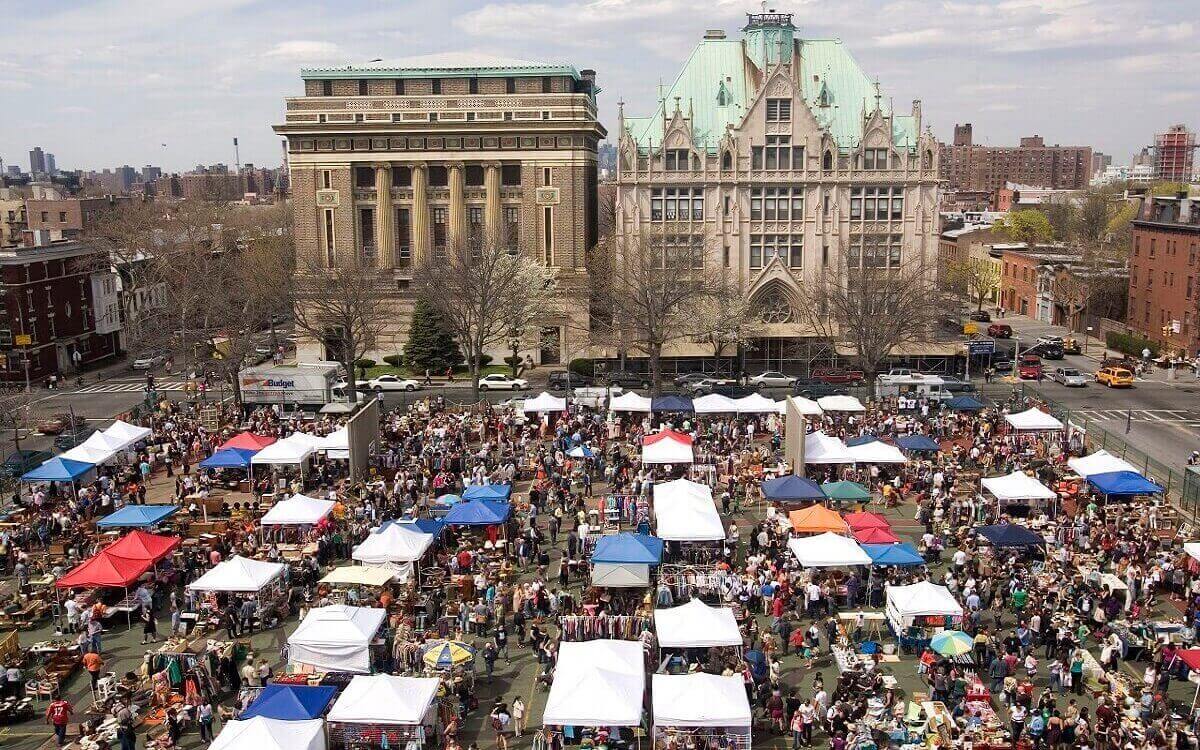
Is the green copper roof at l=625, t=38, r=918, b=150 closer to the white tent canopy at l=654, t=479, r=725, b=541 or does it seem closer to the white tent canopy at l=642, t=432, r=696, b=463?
the white tent canopy at l=642, t=432, r=696, b=463

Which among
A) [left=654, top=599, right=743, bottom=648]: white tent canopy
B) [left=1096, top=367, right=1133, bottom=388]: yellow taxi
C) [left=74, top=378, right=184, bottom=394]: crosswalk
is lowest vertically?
[left=74, top=378, right=184, bottom=394]: crosswalk

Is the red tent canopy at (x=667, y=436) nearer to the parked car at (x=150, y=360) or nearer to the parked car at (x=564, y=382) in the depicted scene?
the parked car at (x=564, y=382)

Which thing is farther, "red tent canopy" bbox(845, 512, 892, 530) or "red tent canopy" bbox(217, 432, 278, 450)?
"red tent canopy" bbox(217, 432, 278, 450)

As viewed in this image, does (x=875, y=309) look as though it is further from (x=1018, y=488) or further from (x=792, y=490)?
(x=792, y=490)

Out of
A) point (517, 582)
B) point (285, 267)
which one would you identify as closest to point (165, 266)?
point (285, 267)

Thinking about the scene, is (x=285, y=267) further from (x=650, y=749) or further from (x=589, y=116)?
(x=650, y=749)

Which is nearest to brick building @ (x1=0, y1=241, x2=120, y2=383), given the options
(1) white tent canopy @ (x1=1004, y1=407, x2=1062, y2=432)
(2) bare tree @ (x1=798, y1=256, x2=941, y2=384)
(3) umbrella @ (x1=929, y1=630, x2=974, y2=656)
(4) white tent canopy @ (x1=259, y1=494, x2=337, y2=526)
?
(4) white tent canopy @ (x1=259, y1=494, x2=337, y2=526)

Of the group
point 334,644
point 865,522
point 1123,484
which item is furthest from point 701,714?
point 1123,484
